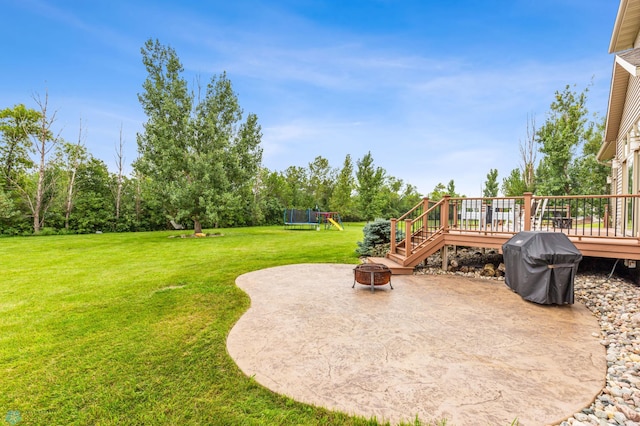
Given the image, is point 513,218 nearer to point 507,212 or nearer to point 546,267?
point 507,212

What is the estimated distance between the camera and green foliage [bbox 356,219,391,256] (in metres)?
8.96

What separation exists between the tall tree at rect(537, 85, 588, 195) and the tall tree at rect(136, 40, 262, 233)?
62.0ft

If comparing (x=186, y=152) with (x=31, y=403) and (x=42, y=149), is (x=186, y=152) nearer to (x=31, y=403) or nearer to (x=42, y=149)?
(x=42, y=149)

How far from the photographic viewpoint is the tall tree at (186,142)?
44.5 ft

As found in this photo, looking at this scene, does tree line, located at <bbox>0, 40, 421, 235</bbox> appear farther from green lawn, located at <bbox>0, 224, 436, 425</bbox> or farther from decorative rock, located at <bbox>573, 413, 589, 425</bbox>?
decorative rock, located at <bbox>573, 413, 589, 425</bbox>

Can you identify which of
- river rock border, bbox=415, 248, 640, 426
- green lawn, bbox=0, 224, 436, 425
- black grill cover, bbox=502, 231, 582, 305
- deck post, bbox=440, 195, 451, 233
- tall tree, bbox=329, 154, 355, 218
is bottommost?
green lawn, bbox=0, 224, 436, 425

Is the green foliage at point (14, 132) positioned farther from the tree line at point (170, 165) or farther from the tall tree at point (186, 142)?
the tall tree at point (186, 142)

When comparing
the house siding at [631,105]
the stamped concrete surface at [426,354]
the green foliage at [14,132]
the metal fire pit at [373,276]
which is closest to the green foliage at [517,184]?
the house siding at [631,105]

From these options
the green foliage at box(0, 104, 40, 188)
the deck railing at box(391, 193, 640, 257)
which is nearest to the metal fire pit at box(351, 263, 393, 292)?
the deck railing at box(391, 193, 640, 257)

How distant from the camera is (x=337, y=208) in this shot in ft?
94.8

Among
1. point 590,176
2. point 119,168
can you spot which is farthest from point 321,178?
point 590,176

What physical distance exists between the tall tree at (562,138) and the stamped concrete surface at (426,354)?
17631mm

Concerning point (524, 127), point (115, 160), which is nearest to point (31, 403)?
point (115, 160)

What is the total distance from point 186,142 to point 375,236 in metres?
10.9
